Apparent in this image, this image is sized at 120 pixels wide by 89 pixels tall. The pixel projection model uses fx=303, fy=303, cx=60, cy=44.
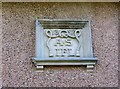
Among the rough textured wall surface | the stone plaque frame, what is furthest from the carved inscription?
the rough textured wall surface

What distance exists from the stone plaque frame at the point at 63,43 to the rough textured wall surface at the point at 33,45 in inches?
2.8

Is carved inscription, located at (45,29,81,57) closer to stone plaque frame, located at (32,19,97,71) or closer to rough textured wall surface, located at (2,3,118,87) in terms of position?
stone plaque frame, located at (32,19,97,71)

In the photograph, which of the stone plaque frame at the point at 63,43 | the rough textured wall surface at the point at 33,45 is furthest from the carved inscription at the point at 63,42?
the rough textured wall surface at the point at 33,45

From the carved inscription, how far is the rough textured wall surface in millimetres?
153

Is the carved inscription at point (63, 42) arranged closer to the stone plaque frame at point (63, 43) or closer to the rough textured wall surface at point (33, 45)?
the stone plaque frame at point (63, 43)

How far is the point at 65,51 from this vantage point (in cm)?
328

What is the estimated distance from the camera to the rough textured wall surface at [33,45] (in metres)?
3.23

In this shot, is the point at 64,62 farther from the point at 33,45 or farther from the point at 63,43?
the point at 33,45

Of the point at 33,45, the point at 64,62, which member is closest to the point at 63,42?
the point at 64,62

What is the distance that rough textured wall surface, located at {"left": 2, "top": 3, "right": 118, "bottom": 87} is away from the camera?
323cm

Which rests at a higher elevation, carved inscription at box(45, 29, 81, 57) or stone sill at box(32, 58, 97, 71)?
carved inscription at box(45, 29, 81, 57)

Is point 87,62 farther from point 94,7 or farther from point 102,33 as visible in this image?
point 94,7

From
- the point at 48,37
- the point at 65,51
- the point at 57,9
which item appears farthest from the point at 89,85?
the point at 57,9

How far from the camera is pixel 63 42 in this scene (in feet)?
10.8
